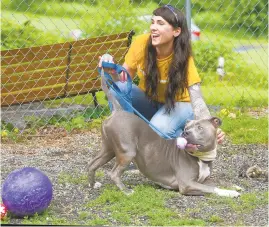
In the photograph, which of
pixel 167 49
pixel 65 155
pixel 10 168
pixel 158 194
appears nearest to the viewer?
pixel 158 194

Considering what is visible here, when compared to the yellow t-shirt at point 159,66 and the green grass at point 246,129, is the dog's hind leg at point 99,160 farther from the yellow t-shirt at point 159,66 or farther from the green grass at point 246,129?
the green grass at point 246,129

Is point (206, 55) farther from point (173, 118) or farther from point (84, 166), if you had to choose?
point (173, 118)

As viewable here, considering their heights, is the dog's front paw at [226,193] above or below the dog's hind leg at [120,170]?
above

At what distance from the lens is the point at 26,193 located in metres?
4.68

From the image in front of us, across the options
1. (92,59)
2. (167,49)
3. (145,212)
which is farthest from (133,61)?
(92,59)

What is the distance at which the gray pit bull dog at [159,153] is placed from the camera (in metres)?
5.14

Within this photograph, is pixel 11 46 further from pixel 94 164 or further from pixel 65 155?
pixel 94 164

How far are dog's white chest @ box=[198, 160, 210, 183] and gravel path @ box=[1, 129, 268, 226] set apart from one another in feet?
0.54

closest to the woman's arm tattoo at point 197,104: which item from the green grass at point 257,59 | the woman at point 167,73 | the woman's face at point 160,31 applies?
the woman at point 167,73

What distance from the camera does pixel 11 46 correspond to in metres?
8.52

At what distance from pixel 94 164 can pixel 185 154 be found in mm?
630

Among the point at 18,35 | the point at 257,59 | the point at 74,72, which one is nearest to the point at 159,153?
the point at 74,72

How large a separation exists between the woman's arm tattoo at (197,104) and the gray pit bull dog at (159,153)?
21 cm

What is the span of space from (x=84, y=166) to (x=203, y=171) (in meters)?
1.19
